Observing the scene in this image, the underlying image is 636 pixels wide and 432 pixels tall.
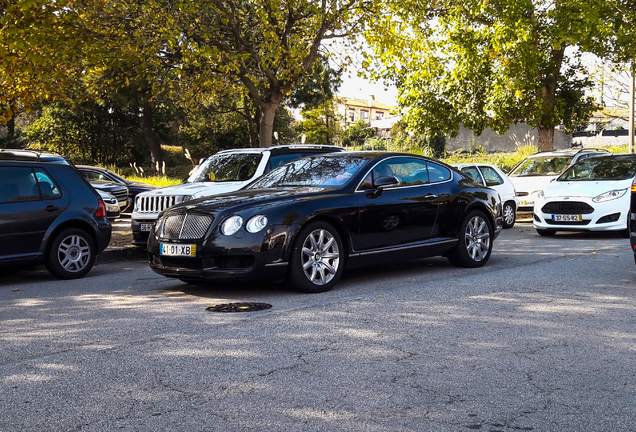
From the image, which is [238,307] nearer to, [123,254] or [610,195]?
[123,254]

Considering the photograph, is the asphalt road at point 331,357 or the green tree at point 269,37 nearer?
the asphalt road at point 331,357

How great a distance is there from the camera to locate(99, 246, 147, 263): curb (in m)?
12.6

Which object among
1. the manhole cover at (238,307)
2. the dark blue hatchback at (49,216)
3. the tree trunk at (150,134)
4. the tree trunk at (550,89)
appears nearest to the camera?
the manhole cover at (238,307)

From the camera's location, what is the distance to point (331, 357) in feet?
18.1

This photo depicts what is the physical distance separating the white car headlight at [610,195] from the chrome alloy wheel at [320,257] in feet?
25.8

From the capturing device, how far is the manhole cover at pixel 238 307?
7387mm

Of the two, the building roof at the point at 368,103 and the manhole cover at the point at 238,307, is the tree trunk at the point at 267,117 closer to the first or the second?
the manhole cover at the point at 238,307

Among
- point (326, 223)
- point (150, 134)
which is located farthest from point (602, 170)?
point (150, 134)

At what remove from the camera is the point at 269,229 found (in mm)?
8055

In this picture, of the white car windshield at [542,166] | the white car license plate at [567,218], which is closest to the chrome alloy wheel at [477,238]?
the white car license plate at [567,218]

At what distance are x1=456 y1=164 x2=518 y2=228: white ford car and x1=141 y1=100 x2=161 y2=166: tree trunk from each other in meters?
31.1

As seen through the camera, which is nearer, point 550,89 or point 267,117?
point 267,117

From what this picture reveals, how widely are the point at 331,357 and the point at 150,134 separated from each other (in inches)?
1699

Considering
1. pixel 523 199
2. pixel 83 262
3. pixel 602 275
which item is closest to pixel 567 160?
pixel 523 199
